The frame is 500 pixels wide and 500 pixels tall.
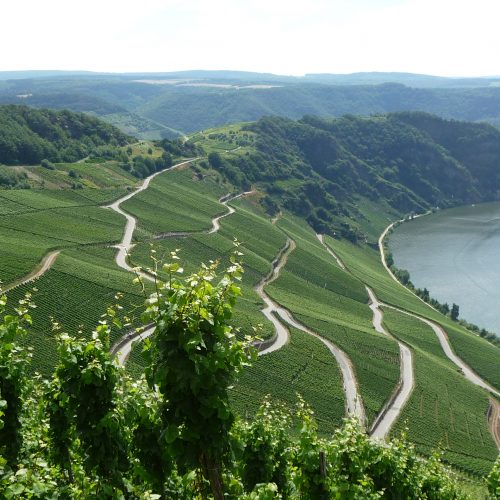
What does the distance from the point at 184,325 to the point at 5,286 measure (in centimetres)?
6330

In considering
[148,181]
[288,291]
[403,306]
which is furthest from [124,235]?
[403,306]

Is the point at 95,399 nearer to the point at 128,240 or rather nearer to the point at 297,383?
the point at 297,383

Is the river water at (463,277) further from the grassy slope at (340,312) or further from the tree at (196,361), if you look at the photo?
the tree at (196,361)

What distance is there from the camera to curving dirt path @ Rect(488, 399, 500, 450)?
2928 inches

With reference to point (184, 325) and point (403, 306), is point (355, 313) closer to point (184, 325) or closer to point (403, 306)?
point (403, 306)

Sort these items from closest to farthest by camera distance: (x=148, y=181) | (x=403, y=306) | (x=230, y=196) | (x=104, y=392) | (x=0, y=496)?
(x=0, y=496) < (x=104, y=392) < (x=403, y=306) < (x=148, y=181) < (x=230, y=196)

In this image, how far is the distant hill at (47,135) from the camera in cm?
14712

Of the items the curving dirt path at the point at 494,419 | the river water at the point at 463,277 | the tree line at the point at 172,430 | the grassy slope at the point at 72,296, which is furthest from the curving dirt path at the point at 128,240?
the river water at the point at 463,277

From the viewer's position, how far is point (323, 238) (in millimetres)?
187875

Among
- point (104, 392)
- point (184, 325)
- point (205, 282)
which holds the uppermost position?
point (205, 282)

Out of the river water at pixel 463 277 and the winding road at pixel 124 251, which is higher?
the winding road at pixel 124 251

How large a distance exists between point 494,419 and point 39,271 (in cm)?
7181

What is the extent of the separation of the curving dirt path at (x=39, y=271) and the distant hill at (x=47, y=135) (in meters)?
75.2

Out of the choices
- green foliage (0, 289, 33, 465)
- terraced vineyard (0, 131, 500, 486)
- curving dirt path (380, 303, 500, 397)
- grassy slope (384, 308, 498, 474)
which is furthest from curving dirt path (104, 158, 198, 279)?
curving dirt path (380, 303, 500, 397)
